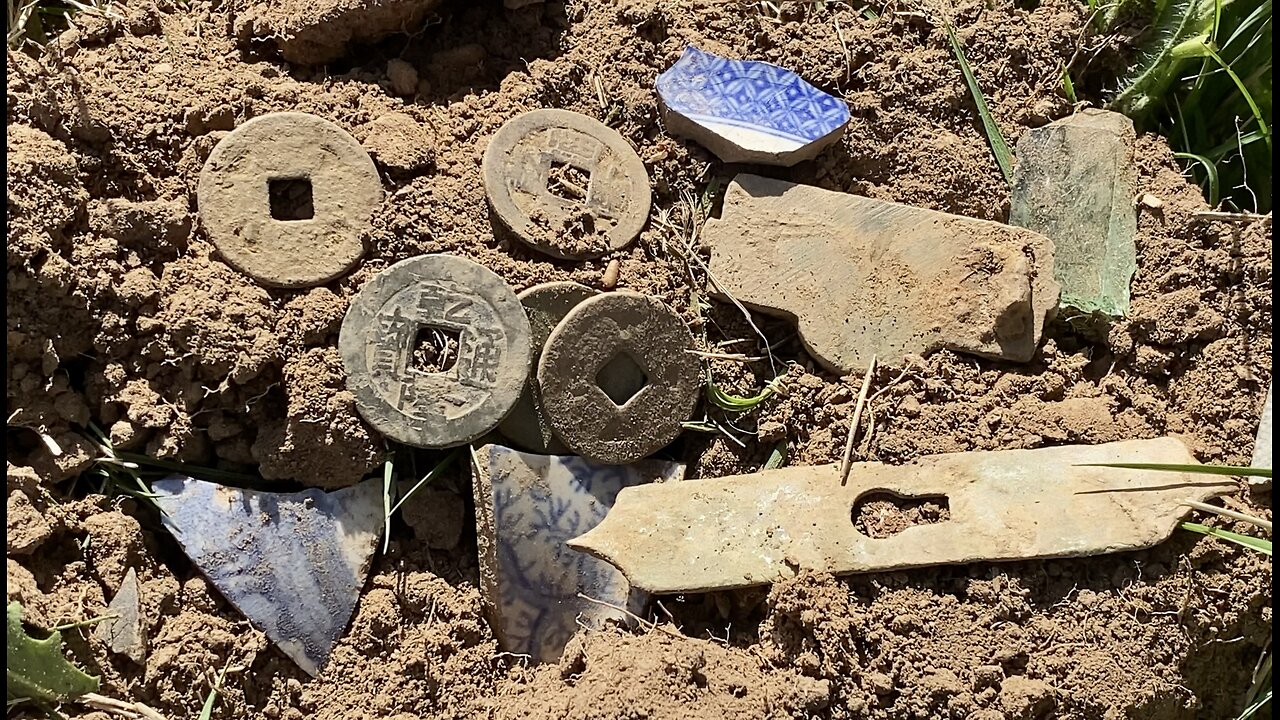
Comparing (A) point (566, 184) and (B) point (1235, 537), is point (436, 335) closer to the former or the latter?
(A) point (566, 184)

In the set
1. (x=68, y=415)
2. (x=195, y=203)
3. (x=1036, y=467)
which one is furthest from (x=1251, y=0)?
(x=68, y=415)

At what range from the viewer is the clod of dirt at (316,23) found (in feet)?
7.78

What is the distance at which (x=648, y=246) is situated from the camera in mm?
2494

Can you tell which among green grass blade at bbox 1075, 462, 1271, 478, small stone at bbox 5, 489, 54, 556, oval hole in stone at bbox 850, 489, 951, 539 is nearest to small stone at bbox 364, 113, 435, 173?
small stone at bbox 5, 489, 54, 556

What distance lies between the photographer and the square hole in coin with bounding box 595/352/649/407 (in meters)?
2.42

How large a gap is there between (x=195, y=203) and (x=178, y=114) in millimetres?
204

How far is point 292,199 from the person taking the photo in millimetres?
2293

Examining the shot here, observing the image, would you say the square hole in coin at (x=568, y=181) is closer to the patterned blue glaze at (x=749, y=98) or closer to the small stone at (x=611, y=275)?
the small stone at (x=611, y=275)

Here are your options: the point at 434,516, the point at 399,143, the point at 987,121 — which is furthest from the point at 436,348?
the point at 987,121

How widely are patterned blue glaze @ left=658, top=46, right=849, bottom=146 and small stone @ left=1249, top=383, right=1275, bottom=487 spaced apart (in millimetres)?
1139

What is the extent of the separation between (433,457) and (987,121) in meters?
1.57

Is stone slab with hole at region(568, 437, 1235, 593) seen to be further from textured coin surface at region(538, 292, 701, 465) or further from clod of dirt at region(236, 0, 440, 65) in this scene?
clod of dirt at region(236, 0, 440, 65)

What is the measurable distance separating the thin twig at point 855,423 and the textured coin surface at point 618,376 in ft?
1.17

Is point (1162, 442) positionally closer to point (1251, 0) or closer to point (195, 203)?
point (1251, 0)
